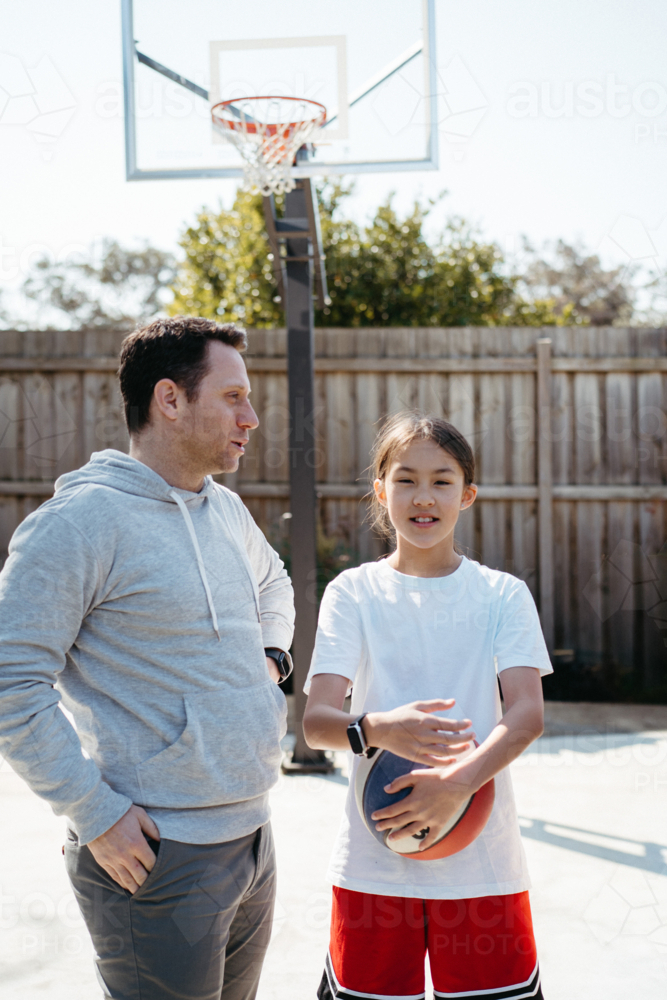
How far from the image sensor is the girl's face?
1.56 m

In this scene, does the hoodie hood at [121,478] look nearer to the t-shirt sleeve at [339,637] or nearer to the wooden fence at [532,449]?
the t-shirt sleeve at [339,637]

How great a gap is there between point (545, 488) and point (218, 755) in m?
4.76

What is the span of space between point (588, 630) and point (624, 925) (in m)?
3.37

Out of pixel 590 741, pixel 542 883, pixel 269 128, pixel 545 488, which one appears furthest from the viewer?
pixel 545 488

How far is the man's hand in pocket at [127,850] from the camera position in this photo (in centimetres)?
125

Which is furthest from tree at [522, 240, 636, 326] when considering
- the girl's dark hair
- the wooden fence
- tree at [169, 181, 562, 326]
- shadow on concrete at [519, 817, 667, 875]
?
the girl's dark hair

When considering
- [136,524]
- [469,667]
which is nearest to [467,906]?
[469,667]

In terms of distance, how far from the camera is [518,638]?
1478mm

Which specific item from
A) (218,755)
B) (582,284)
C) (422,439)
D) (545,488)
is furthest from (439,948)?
(582,284)

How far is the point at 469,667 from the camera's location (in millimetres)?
1489

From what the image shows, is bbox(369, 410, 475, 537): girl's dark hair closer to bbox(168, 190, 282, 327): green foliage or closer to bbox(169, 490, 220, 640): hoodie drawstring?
bbox(169, 490, 220, 640): hoodie drawstring

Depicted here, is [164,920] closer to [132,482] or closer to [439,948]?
[439,948]

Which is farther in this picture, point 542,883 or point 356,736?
point 542,883

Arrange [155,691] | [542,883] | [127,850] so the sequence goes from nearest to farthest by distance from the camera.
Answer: [127,850], [155,691], [542,883]
